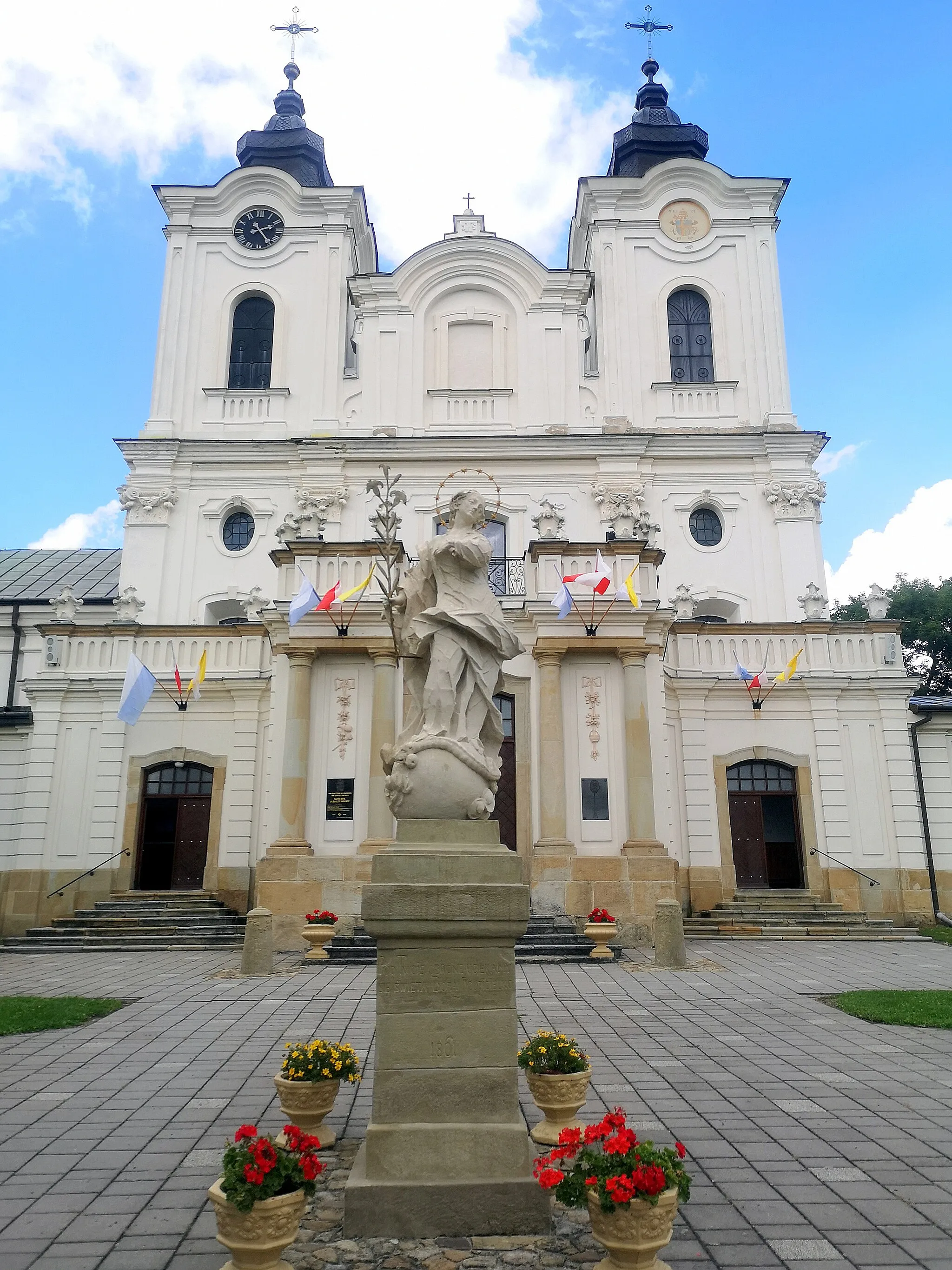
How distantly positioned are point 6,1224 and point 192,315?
25.8m

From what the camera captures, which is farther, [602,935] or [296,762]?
[296,762]

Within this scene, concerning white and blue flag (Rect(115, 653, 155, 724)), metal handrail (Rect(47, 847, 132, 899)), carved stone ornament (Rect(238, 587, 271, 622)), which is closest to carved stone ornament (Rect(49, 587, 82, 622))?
white and blue flag (Rect(115, 653, 155, 724))

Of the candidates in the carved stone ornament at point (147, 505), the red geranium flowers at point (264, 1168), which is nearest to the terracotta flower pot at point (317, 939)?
the red geranium flowers at point (264, 1168)

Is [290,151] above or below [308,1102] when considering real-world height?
above

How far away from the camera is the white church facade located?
18.0m

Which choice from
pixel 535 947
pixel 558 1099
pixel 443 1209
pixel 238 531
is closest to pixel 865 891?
pixel 535 947

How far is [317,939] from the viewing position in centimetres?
1520

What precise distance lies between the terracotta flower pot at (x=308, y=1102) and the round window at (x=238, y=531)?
20.1 metres

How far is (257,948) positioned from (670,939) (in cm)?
610

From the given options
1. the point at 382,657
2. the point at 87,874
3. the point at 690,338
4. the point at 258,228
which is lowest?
the point at 87,874

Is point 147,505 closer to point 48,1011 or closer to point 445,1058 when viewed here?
point 48,1011

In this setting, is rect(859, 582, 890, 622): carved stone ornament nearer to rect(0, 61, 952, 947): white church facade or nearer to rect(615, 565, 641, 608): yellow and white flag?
rect(0, 61, 952, 947): white church facade

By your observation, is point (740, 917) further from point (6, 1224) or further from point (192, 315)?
point (192, 315)

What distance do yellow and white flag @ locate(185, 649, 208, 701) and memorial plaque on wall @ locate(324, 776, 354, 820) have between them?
4.22m
